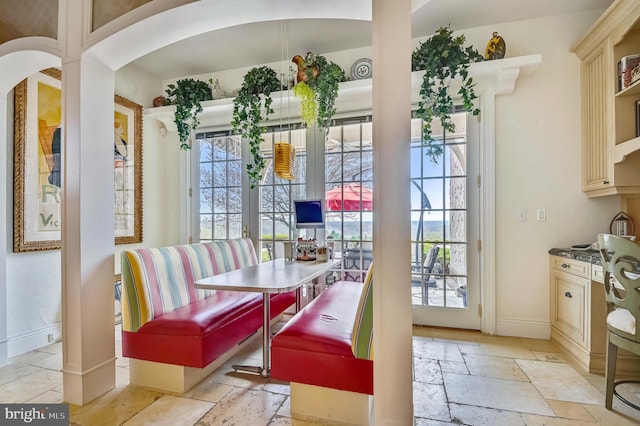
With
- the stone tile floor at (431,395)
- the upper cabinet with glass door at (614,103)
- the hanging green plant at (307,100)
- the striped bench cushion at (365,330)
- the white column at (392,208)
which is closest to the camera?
the white column at (392,208)

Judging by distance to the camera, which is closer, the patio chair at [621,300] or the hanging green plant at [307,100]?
the patio chair at [621,300]

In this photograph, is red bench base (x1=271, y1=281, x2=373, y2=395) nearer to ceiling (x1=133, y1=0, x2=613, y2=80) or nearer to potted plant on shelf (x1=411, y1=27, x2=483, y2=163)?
potted plant on shelf (x1=411, y1=27, x2=483, y2=163)

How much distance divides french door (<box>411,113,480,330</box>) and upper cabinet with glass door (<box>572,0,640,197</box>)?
2.93 feet

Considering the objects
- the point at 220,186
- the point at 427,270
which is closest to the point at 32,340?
the point at 220,186

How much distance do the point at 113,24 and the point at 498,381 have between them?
3.35 meters

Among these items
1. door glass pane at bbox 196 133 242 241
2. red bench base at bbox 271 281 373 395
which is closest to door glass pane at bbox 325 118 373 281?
door glass pane at bbox 196 133 242 241

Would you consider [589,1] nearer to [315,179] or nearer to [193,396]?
[315,179]

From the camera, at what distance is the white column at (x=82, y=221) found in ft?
6.23

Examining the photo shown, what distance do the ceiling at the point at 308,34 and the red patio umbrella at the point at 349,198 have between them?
1509mm

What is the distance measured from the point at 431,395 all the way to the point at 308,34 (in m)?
3.24

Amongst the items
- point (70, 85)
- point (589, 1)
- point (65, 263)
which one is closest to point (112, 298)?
point (65, 263)

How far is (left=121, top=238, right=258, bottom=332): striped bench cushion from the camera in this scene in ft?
6.93

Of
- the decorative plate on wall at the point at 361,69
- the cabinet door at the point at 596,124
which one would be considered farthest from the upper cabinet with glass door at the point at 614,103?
the decorative plate on wall at the point at 361,69

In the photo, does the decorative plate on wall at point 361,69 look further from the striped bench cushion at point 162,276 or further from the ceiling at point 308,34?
the striped bench cushion at point 162,276
